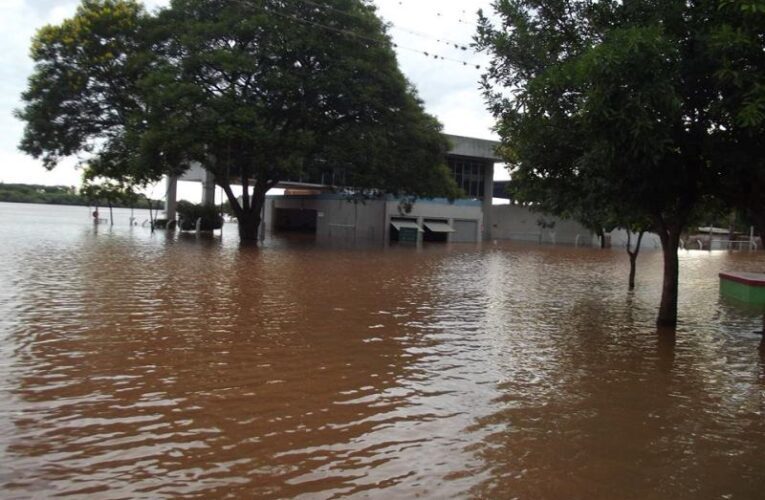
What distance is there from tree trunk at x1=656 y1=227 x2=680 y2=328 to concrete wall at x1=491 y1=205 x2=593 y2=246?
40982 millimetres

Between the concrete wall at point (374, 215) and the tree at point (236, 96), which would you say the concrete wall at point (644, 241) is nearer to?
the concrete wall at point (374, 215)

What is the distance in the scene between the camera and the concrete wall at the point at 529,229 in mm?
52906

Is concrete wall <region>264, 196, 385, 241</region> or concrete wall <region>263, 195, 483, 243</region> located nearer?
concrete wall <region>263, 195, 483, 243</region>

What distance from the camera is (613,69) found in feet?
20.7

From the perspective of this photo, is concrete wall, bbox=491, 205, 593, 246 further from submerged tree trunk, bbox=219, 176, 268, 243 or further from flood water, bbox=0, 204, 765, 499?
flood water, bbox=0, 204, 765, 499

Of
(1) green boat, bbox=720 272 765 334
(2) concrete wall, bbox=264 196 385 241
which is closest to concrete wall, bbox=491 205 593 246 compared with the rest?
(2) concrete wall, bbox=264 196 385 241

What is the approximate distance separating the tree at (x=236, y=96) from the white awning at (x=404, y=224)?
1466 cm

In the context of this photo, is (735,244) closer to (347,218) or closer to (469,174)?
(469,174)

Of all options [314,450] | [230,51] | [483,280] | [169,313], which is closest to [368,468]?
[314,450]

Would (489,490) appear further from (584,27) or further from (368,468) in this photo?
(584,27)

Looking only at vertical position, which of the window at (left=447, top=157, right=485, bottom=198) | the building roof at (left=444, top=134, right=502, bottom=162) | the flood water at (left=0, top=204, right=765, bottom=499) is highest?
the building roof at (left=444, top=134, right=502, bottom=162)

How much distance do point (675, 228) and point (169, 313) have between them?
8.31 m

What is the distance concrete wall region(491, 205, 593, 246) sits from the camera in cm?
5291

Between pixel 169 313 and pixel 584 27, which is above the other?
pixel 584 27
